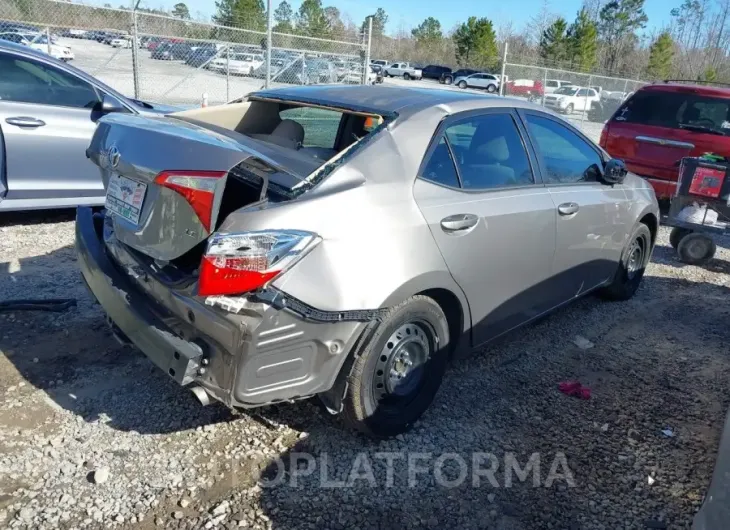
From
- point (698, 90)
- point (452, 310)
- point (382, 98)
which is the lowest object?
point (452, 310)

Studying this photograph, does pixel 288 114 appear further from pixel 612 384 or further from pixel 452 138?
pixel 612 384

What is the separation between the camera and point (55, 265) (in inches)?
202

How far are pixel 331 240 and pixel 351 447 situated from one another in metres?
1.18

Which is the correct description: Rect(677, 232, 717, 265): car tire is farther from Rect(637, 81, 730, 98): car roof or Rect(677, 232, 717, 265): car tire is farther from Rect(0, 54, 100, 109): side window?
Rect(0, 54, 100, 109): side window

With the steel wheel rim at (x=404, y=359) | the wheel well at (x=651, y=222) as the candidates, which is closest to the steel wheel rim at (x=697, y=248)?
the wheel well at (x=651, y=222)

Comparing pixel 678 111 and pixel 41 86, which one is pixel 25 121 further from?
pixel 678 111

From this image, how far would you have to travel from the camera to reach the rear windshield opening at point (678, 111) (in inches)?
309

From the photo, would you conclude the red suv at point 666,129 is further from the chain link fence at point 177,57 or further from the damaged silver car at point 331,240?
the chain link fence at point 177,57

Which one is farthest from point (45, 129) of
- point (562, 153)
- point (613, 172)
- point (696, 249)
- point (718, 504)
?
point (696, 249)

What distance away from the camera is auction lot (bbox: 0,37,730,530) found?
2.70 m

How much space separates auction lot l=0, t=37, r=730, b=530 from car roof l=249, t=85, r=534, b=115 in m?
1.68

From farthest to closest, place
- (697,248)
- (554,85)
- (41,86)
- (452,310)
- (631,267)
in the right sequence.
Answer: (554,85) → (697,248) → (41,86) → (631,267) → (452,310)

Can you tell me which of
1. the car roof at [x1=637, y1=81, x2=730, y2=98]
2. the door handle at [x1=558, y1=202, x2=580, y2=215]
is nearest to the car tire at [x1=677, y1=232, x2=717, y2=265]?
the car roof at [x1=637, y1=81, x2=730, y2=98]

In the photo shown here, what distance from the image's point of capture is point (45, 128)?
5691 millimetres
